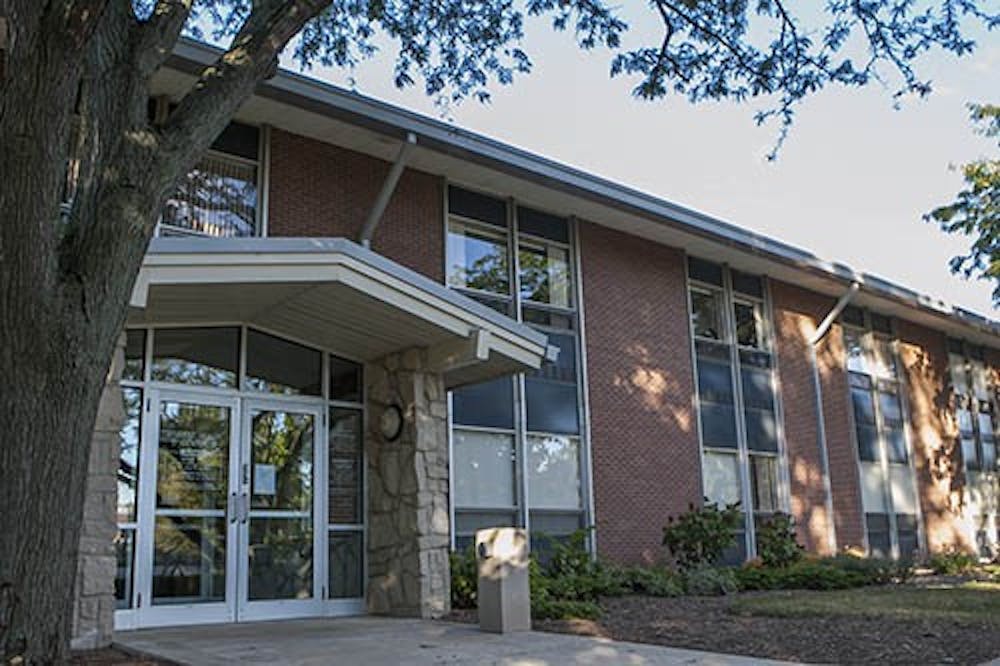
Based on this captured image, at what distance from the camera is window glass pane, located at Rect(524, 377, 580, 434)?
13539 millimetres

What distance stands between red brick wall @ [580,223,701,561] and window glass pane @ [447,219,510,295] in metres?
1.49

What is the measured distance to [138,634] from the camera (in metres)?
8.30

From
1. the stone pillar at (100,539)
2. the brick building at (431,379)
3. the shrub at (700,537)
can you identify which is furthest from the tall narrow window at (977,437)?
the stone pillar at (100,539)

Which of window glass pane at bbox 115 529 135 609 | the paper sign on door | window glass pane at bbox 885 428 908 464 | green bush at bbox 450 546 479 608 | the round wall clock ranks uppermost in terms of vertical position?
window glass pane at bbox 885 428 908 464

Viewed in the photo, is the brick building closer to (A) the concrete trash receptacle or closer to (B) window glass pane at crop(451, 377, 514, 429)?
(B) window glass pane at crop(451, 377, 514, 429)

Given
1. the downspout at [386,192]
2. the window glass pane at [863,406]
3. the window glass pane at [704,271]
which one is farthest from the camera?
the window glass pane at [863,406]

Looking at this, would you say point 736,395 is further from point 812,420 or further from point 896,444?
point 896,444

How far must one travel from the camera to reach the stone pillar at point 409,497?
9.84 meters

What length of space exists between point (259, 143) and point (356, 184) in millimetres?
1353

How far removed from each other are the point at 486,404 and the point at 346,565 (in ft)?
10.6

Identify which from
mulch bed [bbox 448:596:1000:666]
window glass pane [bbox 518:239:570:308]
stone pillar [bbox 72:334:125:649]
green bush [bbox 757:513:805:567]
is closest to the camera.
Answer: mulch bed [bbox 448:596:1000:666]

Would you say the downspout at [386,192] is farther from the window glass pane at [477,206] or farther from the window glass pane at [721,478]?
the window glass pane at [721,478]

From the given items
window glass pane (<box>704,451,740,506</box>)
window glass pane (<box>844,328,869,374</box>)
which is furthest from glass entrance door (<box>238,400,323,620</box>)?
window glass pane (<box>844,328,869,374</box>)

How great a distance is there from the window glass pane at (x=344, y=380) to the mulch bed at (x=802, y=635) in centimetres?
268
